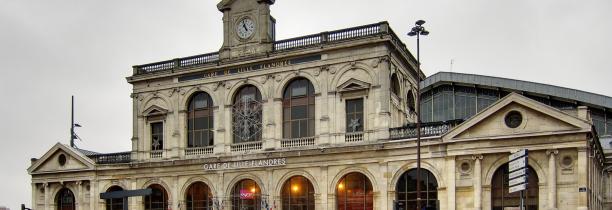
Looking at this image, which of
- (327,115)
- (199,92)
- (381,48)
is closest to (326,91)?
(327,115)

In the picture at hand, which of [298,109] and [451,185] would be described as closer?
[451,185]

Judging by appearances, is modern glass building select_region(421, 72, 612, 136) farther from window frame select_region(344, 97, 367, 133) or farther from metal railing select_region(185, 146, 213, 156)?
metal railing select_region(185, 146, 213, 156)

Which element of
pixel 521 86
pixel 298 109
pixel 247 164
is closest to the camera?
pixel 298 109

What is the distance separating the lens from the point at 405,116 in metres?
46.3

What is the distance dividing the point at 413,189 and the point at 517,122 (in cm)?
661

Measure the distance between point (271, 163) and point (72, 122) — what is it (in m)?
21.0

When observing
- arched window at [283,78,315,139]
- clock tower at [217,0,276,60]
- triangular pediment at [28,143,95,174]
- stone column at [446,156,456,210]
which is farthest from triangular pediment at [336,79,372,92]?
triangular pediment at [28,143,95,174]

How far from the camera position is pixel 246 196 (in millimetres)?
45781

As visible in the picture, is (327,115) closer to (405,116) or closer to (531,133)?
(405,116)

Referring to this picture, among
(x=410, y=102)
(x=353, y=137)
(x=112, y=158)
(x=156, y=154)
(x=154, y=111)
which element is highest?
(x=410, y=102)

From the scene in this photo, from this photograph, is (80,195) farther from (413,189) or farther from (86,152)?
(413,189)

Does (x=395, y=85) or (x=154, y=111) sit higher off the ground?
(x=395, y=85)

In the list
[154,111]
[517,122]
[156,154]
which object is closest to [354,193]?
[517,122]

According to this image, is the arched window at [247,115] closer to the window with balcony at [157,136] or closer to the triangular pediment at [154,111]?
the triangular pediment at [154,111]
